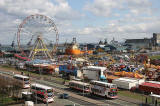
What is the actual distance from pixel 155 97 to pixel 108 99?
6938 mm

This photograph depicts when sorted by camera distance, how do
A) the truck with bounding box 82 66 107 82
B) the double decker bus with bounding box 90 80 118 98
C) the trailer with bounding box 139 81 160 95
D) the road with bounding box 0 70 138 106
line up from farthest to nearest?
the truck with bounding box 82 66 107 82
the trailer with bounding box 139 81 160 95
the double decker bus with bounding box 90 80 118 98
the road with bounding box 0 70 138 106

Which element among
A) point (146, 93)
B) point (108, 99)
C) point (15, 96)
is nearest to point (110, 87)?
point (108, 99)

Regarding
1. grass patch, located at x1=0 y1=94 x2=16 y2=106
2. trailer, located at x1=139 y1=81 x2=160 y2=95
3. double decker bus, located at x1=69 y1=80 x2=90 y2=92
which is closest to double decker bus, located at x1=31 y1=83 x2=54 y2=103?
grass patch, located at x1=0 y1=94 x2=16 y2=106

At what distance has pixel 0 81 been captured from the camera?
96.8 ft

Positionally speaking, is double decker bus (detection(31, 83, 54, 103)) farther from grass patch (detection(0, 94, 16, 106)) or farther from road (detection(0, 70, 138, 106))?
grass patch (detection(0, 94, 16, 106))

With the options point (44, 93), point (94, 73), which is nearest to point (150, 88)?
point (94, 73)

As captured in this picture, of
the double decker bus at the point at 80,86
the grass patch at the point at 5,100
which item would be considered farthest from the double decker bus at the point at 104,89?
the grass patch at the point at 5,100

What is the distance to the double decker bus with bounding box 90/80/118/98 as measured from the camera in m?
28.2

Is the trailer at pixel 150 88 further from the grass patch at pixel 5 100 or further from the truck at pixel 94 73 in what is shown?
the grass patch at pixel 5 100

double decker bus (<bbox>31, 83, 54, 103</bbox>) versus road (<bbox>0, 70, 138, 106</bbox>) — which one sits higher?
double decker bus (<bbox>31, 83, 54, 103</bbox>)

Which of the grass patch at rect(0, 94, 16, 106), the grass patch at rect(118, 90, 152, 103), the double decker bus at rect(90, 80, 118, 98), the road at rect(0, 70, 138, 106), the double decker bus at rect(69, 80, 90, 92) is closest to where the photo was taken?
the grass patch at rect(0, 94, 16, 106)

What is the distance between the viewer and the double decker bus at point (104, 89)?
1111 inches

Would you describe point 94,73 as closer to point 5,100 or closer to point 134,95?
point 134,95

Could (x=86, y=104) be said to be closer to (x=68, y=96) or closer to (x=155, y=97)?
(x=68, y=96)
